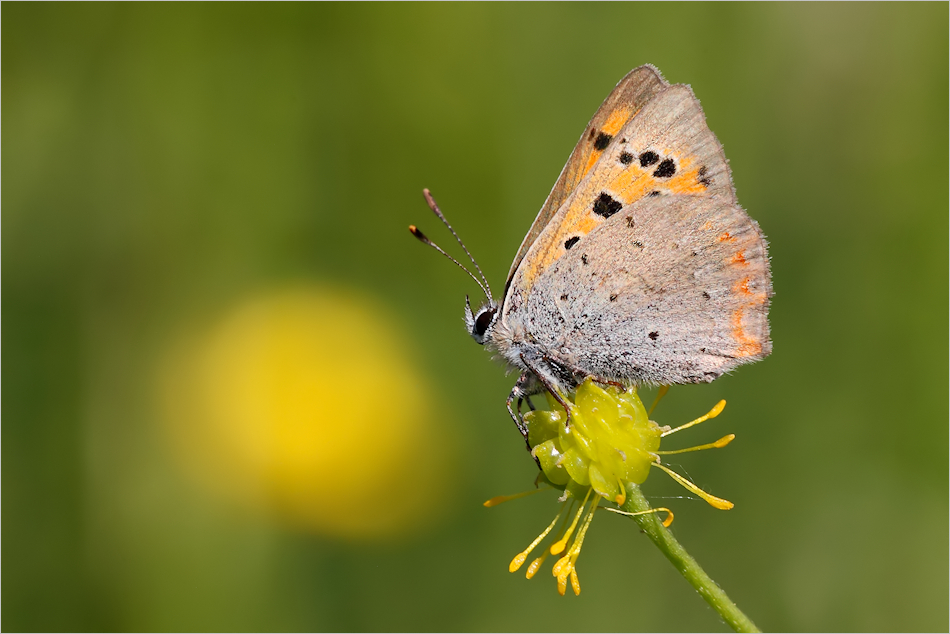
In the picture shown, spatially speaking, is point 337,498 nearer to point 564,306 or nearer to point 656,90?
point 564,306

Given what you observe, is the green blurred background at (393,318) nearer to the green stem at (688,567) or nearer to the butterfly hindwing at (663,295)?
the butterfly hindwing at (663,295)

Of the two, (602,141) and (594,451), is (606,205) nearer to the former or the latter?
(602,141)

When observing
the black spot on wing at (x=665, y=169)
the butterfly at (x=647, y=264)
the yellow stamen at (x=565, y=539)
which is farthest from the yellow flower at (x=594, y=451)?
the black spot on wing at (x=665, y=169)

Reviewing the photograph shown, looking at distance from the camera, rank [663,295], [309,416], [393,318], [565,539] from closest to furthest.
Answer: [565,539] → [663,295] → [309,416] → [393,318]

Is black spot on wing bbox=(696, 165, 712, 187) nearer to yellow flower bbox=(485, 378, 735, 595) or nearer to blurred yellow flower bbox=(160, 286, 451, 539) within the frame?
yellow flower bbox=(485, 378, 735, 595)

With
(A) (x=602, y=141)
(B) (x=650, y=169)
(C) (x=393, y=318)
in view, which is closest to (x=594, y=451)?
(B) (x=650, y=169)

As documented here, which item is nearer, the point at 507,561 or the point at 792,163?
the point at 507,561

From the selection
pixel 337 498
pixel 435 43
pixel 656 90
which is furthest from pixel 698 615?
pixel 435 43

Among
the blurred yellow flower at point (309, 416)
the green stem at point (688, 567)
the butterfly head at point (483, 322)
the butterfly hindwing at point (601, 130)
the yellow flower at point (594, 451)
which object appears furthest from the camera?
the blurred yellow flower at point (309, 416)
